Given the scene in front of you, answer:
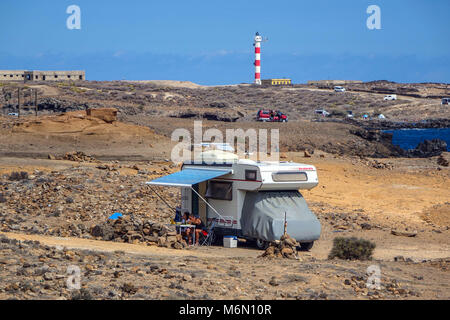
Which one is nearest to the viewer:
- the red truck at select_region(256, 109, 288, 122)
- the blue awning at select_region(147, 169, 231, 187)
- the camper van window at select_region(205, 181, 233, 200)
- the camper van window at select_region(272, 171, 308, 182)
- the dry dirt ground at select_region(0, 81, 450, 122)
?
the camper van window at select_region(272, 171, 308, 182)

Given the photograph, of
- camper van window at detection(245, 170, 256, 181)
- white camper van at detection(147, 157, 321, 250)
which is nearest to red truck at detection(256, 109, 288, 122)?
white camper van at detection(147, 157, 321, 250)

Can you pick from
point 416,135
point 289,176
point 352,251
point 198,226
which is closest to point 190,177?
point 198,226

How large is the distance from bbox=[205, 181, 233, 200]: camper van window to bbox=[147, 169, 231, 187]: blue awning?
352 mm

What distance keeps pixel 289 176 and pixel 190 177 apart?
2499mm

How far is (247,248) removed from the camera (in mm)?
17875

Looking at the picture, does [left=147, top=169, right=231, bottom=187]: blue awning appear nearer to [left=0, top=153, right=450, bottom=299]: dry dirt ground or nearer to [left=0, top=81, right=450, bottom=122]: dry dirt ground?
[left=0, top=153, right=450, bottom=299]: dry dirt ground

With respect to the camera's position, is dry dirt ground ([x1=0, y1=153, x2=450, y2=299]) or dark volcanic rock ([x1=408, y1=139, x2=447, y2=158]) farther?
dark volcanic rock ([x1=408, y1=139, x2=447, y2=158])

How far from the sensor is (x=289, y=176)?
700 inches

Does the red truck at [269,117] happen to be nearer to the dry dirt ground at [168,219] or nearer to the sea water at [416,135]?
the dry dirt ground at [168,219]

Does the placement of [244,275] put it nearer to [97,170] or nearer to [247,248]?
[247,248]

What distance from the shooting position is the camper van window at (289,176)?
17.6 meters

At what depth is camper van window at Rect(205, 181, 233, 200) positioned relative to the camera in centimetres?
1814

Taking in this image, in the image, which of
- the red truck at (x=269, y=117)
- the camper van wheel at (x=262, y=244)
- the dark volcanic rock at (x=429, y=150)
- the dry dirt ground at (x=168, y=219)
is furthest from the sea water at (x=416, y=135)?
the camper van wheel at (x=262, y=244)

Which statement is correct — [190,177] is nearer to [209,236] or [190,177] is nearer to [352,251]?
[209,236]
